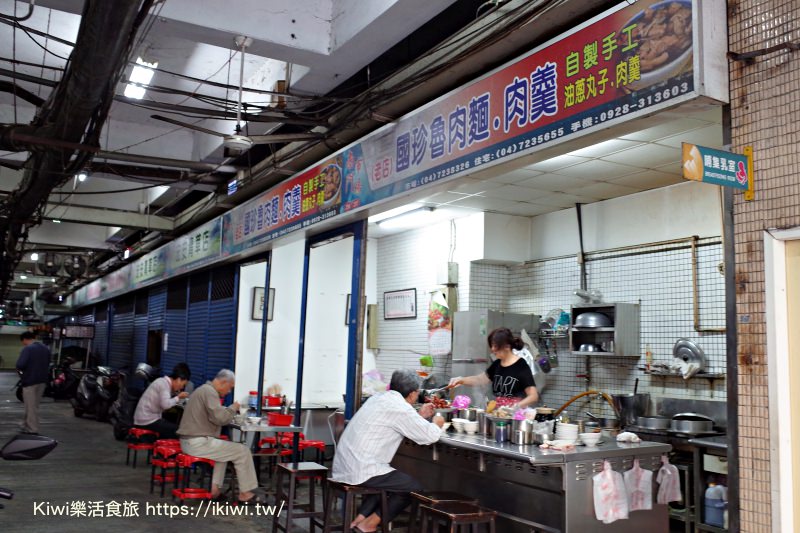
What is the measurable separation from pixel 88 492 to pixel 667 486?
6.10 metres

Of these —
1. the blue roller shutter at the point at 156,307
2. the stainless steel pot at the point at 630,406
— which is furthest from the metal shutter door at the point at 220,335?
the stainless steel pot at the point at 630,406

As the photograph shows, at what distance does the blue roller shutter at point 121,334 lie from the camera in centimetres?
1800

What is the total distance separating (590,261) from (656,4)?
197 inches

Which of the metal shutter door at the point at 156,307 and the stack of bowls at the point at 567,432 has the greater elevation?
the metal shutter door at the point at 156,307

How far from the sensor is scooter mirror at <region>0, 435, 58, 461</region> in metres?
3.51

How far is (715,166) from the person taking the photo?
128 inches

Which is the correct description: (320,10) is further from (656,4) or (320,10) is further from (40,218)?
(40,218)

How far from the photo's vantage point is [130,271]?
17.1 metres

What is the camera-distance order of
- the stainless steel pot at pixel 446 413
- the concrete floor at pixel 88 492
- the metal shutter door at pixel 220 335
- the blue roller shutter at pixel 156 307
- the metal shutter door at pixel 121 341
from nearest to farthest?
the stainless steel pot at pixel 446 413 → the concrete floor at pixel 88 492 → the metal shutter door at pixel 220 335 → the blue roller shutter at pixel 156 307 → the metal shutter door at pixel 121 341

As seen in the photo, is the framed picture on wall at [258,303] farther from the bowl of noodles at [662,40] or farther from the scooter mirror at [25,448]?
the bowl of noodles at [662,40]

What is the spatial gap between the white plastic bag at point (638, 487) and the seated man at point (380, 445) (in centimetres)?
141

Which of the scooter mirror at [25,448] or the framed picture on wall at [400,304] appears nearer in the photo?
the scooter mirror at [25,448]

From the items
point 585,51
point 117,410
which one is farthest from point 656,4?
point 117,410

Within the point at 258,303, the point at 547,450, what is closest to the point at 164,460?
the point at 258,303
